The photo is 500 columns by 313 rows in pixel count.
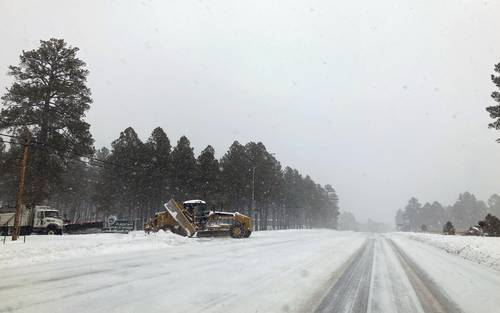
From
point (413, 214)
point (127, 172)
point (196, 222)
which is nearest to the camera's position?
point (196, 222)

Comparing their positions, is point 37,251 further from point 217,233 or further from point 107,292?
point 217,233

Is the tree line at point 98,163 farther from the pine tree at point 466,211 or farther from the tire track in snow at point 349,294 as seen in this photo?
the pine tree at point 466,211

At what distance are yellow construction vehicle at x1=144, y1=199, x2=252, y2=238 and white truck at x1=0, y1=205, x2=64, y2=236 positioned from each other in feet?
28.3

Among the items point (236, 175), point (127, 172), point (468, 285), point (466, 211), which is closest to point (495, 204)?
point (466, 211)

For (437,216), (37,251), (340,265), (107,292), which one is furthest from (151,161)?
(437,216)

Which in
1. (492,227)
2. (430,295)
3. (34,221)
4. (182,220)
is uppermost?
(182,220)

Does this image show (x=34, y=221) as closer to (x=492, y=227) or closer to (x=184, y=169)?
(x=184, y=169)

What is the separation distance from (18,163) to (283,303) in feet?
110

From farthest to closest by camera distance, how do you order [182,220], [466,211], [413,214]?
[413,214]
[466,211]
[182,220]

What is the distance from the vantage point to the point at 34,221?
33250 mm

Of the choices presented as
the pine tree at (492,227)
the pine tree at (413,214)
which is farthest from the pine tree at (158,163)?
the pine tree at (413,214)

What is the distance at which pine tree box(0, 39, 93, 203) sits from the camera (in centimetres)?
3347

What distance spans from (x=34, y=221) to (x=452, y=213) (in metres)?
168

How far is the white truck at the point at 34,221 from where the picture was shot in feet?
107
